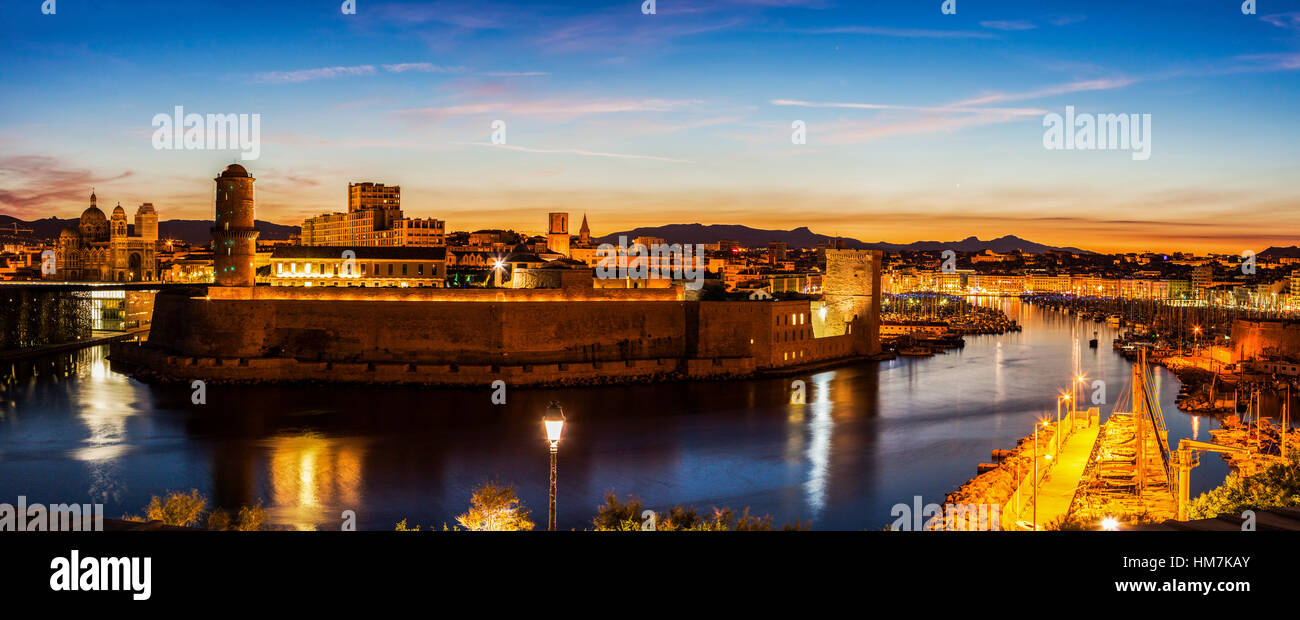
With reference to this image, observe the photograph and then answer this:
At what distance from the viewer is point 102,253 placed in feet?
147

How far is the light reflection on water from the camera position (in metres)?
10.7

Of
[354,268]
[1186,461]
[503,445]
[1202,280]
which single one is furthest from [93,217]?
[1202,280]

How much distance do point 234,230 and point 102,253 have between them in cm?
2790

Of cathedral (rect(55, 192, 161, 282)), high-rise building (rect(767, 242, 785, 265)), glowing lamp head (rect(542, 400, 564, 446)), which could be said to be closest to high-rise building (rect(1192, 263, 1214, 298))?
high-rise building (rect(767, 242, 785, 265))

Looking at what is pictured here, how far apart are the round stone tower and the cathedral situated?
23.8 metres

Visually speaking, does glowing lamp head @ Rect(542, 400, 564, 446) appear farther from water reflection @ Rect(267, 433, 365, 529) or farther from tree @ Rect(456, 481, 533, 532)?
water reflection @ Rect(267, 433, 365, 529)

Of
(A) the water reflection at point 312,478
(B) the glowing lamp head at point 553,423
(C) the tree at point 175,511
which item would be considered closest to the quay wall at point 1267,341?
(A) the water reflection at point 312,478

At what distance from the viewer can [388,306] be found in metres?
20.1

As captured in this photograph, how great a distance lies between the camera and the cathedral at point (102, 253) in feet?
143

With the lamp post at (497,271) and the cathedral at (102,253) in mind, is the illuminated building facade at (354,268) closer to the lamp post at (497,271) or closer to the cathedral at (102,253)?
the lamp post at (497,271)

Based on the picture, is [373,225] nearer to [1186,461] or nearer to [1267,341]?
[1267,341]
